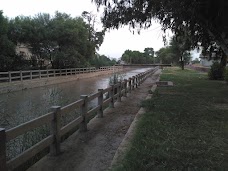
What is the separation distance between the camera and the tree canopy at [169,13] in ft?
38.8

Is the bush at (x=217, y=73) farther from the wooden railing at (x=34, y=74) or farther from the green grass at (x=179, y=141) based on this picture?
the green grass at (x=179, y=141)

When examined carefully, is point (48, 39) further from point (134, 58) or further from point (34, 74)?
point (134, 58)

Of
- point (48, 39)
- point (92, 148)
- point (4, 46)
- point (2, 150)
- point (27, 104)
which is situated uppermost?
point (48, 39)

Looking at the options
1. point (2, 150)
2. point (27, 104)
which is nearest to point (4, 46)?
point (27, 104)

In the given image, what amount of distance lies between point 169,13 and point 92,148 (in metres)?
8.23

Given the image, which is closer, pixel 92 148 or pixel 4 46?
pixel 92 148

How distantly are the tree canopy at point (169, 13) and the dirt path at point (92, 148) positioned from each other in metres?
4.83

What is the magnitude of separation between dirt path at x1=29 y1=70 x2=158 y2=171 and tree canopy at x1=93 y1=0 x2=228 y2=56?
4.83 metres

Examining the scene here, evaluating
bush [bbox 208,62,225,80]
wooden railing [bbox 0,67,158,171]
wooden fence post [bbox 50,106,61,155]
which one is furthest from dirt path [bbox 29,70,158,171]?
bush [bbox 208,62,225,80]

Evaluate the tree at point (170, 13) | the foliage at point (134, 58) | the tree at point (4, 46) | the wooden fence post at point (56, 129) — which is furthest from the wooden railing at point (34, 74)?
the foliage at point (134, 58)

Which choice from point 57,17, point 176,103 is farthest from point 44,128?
point 57,17

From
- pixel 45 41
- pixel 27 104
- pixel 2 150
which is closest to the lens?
pixel 2 150

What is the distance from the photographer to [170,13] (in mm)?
13055

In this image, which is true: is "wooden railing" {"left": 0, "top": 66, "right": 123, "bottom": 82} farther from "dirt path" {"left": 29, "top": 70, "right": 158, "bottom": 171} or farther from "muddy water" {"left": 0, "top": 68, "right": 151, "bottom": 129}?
"dirt path" {"left": 29, "top": 70, "right": 158, "bottom": 171}
